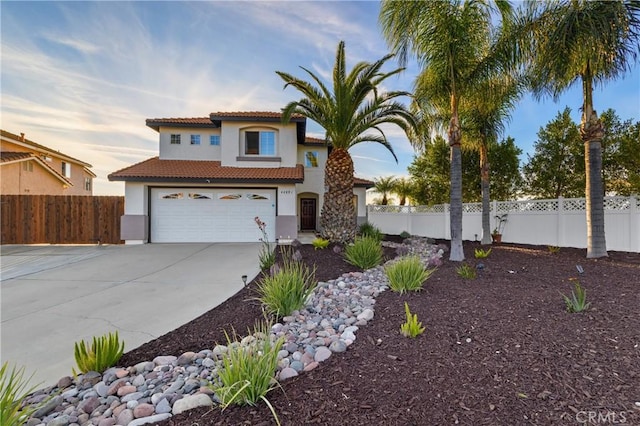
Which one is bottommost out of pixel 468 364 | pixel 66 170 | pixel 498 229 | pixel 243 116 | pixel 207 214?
pixel 468 364

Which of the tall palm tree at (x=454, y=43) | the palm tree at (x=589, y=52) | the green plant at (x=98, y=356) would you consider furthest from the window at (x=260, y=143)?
the green plant at (x=98, y=356)

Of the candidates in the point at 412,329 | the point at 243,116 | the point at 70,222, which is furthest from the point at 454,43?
the point at 70,222

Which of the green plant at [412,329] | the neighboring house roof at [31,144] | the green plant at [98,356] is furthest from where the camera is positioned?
the neighboring house roof at [31,144]

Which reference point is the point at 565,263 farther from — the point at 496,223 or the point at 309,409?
the point at 309,409

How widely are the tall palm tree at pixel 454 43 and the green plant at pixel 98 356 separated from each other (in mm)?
7871

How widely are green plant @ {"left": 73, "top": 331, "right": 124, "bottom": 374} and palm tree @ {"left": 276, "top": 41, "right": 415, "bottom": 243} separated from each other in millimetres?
8175

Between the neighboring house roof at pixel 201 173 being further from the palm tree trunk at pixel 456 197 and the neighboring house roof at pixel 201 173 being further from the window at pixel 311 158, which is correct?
the palm tree trunk at pixel 456 197

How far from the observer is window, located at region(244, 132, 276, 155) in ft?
51.5

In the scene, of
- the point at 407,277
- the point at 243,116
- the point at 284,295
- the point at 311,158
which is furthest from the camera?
the point at 311,158

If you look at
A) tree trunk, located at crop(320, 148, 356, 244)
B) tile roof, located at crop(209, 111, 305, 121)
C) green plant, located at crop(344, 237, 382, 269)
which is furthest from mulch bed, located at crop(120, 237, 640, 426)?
tile roof, located at crop(209, 111, 305, 121)

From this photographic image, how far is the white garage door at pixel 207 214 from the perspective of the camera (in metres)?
14.0

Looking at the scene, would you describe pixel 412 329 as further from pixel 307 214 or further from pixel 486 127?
pixel 307 214

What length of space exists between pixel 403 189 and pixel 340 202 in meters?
13.1

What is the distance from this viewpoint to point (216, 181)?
13.5m
